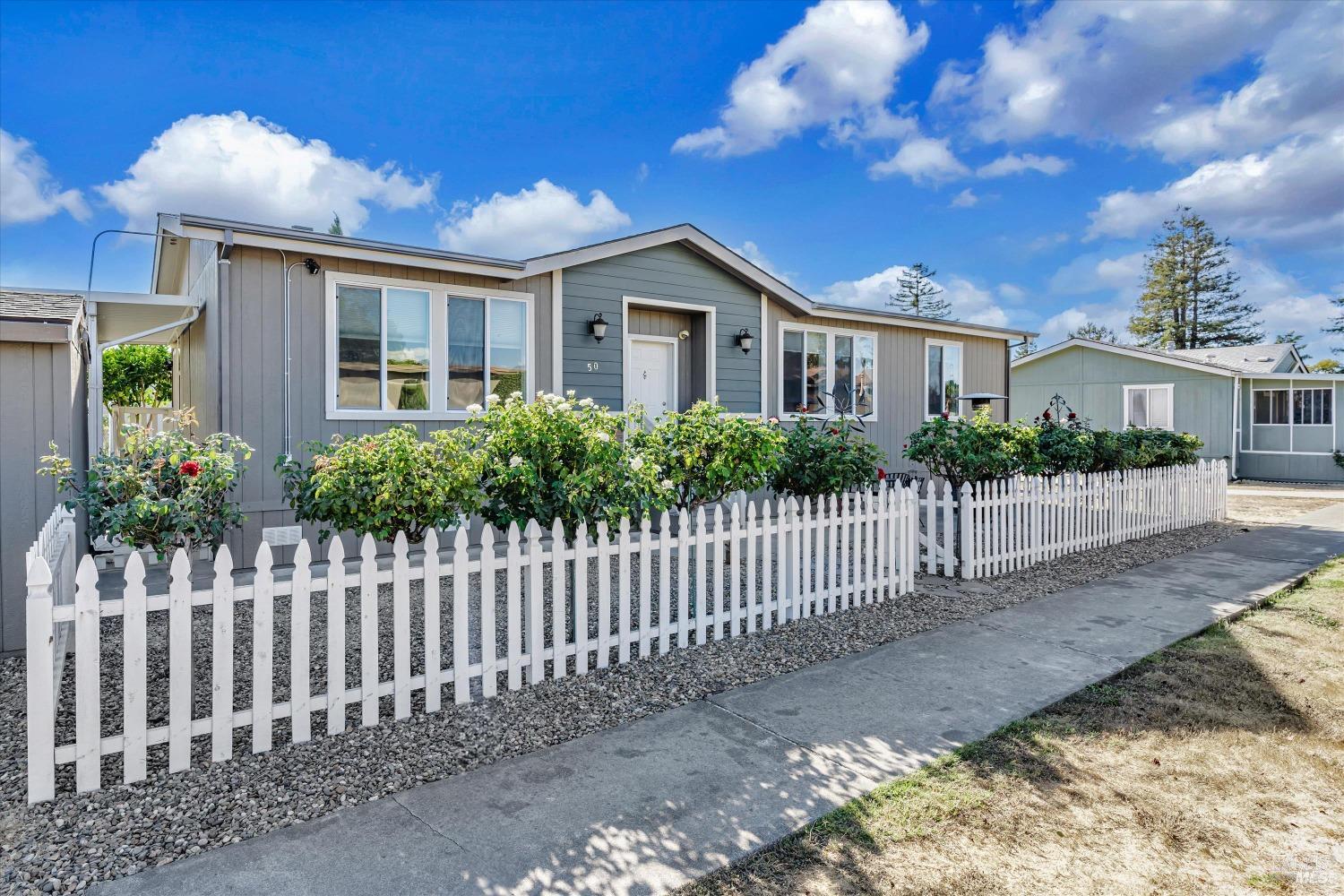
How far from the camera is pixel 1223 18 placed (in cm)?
1335

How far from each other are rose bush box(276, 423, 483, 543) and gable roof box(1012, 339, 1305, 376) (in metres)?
23.2

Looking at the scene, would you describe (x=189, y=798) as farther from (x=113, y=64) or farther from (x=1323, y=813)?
(x=113, y=64)

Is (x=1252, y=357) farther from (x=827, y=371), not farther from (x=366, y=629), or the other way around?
(x=366, y=629)

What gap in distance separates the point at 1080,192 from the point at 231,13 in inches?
1024

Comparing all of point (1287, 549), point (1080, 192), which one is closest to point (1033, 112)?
point (1080, 192)

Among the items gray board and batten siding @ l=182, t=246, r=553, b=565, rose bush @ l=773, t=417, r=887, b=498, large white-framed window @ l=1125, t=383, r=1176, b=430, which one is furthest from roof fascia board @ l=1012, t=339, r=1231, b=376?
gray board and batten siding @ l=182, t=246, r=553, b=565

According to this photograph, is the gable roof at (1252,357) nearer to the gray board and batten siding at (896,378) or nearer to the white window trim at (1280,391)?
the white window trim at (1280,391)

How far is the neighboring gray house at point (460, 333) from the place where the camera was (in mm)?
7449

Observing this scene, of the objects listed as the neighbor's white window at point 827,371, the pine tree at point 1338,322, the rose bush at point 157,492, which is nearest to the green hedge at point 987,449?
the neighbor's white window at point 827,371

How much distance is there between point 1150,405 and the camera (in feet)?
71.6

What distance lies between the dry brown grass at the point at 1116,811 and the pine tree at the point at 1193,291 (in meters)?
43.9

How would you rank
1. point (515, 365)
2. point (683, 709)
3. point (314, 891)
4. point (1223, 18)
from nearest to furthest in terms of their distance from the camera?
point (314, 891)
point (683, 709)
point (515, 365)
point (1223, 18)

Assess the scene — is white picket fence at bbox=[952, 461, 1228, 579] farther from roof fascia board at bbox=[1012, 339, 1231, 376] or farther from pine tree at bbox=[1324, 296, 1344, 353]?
pine tree at bbox=[1324, 296, 1344, 353]

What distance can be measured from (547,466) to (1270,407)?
24985mm
